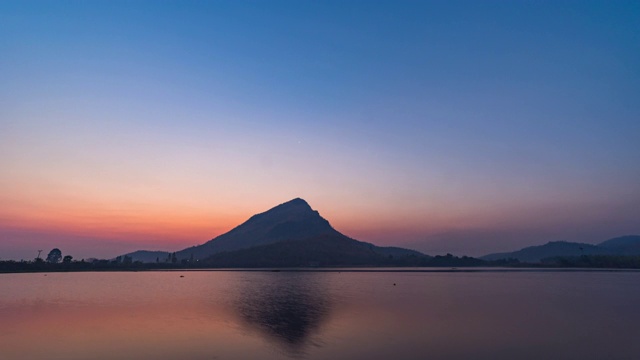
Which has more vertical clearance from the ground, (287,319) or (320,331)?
(287,319)

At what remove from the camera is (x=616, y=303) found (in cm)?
6825

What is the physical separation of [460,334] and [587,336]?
1075cm

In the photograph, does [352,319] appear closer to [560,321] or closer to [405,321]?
[405,321]

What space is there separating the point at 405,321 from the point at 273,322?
14.0 m

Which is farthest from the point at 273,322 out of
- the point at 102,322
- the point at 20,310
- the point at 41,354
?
the point at 20,310

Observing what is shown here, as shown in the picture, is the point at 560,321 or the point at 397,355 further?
the point at 560,321

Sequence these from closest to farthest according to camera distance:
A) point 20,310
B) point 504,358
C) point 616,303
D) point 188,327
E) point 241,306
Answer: point 504,358, point 188,327, point 20,310, point 241,306, point 616,303

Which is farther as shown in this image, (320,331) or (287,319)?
(287,319)

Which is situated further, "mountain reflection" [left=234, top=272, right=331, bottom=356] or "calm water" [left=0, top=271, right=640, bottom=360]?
"mountain reflection" [left=234, top=272, right=331, bottom=356]

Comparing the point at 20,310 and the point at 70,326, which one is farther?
the point at 20,310

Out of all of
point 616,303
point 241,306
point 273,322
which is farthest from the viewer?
point 616,303

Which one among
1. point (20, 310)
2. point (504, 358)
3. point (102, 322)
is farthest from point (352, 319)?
point (20, 310)

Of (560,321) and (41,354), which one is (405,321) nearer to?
(560,321)

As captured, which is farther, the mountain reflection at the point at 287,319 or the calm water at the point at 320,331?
the mountain reflection at the point at 287,319
